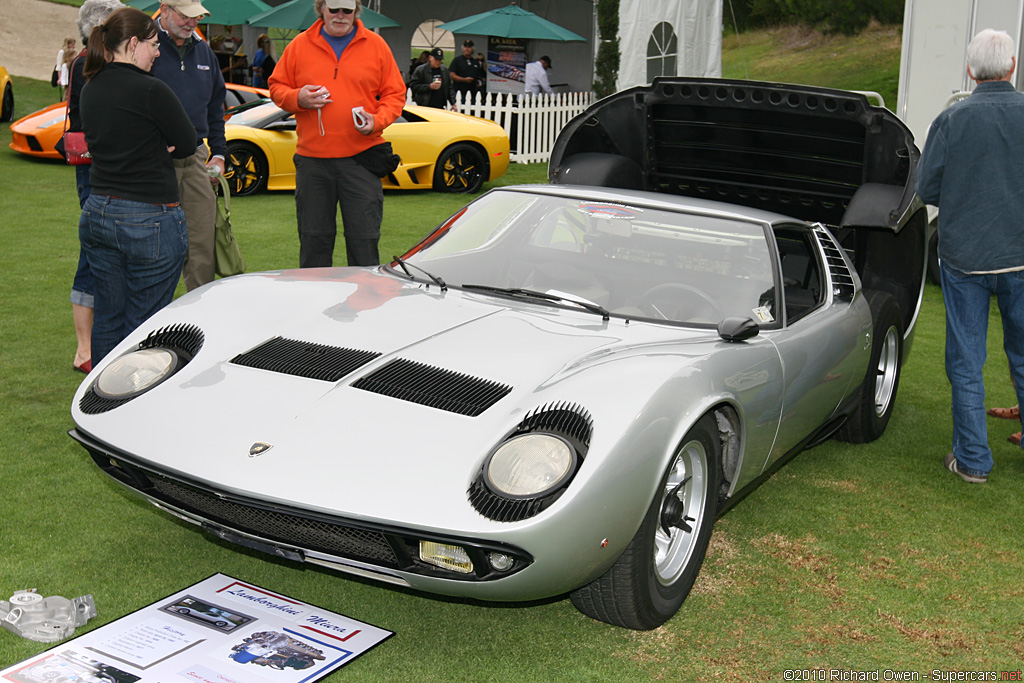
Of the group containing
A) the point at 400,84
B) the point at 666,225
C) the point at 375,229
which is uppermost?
the point at 400,84

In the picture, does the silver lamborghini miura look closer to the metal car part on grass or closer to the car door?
the car door

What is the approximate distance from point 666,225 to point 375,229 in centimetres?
243

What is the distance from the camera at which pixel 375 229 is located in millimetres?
6184

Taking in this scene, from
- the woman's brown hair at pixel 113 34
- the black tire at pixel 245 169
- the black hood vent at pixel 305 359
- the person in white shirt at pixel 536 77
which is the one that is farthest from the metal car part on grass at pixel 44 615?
the person in white shirt at pixel 536 77

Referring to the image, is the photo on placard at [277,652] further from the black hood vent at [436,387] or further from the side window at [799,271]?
the side window at [799,271]

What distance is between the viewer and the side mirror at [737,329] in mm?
3521

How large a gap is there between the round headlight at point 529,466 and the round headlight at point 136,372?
1.30m

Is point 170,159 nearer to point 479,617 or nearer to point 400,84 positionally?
point 400,84

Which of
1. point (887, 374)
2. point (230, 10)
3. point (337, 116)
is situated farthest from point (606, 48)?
point (887, 374)

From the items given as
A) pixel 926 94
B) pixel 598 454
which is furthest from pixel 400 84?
pixel 926 94

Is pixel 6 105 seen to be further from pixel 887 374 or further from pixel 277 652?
pixel 277 652

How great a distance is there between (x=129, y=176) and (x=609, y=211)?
2197mm

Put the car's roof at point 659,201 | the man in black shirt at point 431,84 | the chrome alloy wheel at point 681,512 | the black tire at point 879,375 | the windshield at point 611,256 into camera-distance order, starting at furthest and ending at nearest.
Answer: the man in black shirt at point 431,84, the black tire at point 879,375, the car's roof at point 659,201, the windshield at point 611,256, the chrome alloy wheel at point 681,512

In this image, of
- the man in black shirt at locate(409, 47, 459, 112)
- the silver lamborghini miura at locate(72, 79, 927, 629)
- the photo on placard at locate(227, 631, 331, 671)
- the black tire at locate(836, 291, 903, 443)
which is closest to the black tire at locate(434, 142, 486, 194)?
the man in black shirt at locate(409, 47, 459, 112)
